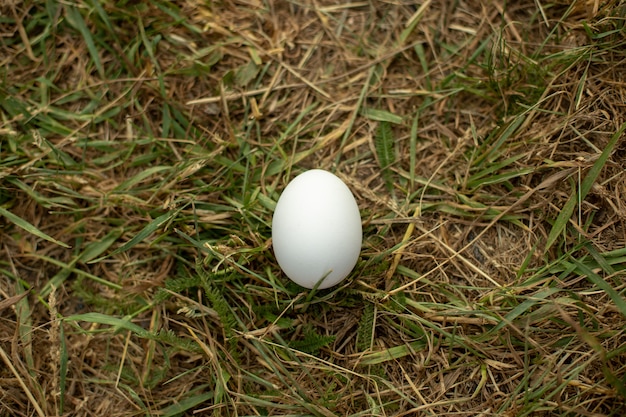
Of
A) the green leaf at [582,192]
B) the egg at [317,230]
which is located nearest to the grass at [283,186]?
the green leaf at [582,192]

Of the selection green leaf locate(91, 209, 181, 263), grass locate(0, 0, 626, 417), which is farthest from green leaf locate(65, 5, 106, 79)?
green leaf locate(91, 209, 181, 263)

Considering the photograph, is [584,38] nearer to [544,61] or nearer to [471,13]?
[544,61]

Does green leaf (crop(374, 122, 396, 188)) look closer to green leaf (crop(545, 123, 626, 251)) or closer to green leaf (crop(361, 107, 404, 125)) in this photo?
green leaf (crop(361, 107, 404, 125))

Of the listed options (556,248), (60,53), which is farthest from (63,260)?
(556,248)

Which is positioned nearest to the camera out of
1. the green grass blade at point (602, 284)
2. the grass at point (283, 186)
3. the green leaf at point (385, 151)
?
the green grass blade at point (602, 284)

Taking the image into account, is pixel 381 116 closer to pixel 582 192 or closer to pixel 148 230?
pixel 582 192

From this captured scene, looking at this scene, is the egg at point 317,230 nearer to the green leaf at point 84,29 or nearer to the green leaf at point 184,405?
the green leaf at point 184,405

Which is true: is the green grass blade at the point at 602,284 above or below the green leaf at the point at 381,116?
below
